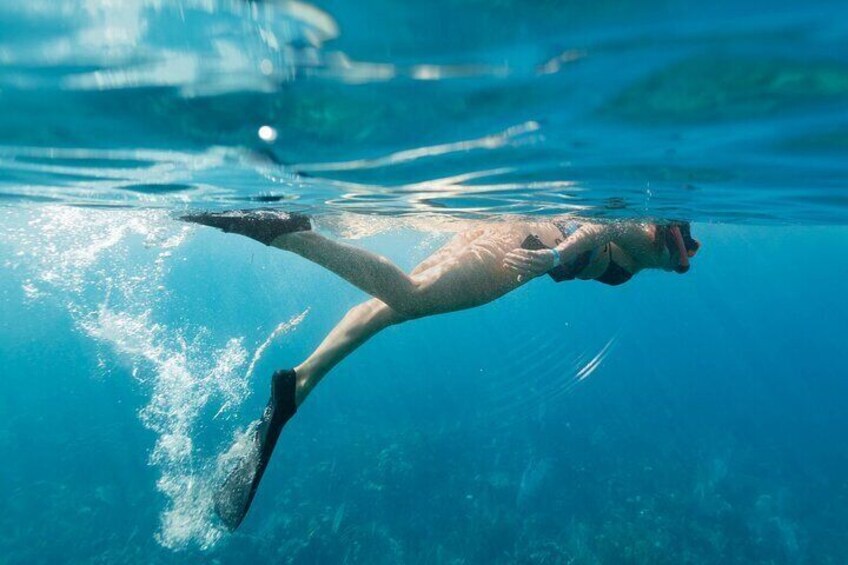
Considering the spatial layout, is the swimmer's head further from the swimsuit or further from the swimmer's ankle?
the swimmer's ankle

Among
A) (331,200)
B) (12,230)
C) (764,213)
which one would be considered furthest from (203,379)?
(764,213)

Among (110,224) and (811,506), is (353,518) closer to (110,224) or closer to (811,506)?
(110,224)

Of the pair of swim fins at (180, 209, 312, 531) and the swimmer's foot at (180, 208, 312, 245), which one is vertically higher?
the swimmer's foot at (180, 208, 312, 245)

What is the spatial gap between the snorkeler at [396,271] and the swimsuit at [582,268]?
0.02m

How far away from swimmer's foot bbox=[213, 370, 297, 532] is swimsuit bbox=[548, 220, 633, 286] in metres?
4.33

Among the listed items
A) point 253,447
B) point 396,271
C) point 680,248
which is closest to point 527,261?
point 396,271

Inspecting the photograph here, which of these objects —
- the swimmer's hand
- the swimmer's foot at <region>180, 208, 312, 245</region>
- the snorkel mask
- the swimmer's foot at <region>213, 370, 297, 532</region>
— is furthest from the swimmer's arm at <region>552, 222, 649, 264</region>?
the swimmer's foot at <region>213, 370, 297, 532</region>

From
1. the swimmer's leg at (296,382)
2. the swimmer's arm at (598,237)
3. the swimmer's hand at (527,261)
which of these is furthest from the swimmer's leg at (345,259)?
the swimmer's arm at (598,237)

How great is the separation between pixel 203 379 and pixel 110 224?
22.8 meters

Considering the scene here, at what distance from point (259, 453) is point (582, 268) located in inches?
221

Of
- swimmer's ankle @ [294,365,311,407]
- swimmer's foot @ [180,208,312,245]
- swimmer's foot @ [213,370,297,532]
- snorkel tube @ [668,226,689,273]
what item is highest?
swimmer's foot @ [180,208,312,245]

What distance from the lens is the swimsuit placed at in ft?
24.6

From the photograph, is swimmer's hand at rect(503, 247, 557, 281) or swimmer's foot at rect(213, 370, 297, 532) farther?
swimmer's foot at rect(213, 370, 297, 532)

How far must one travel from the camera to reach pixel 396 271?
16.1ft
